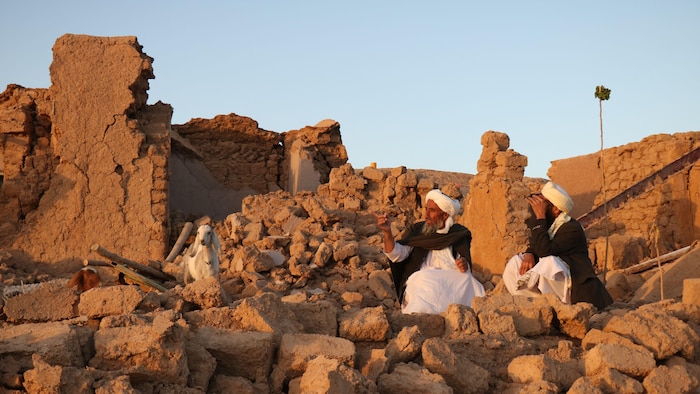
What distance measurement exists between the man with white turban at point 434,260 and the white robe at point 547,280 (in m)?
0.31

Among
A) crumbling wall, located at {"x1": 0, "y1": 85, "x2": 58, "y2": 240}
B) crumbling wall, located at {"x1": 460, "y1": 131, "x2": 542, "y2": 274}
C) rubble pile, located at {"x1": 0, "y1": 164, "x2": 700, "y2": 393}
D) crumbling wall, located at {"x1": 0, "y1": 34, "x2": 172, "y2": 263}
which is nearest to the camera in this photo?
rubble pile, located at {"x1": 0, "y1": 164, "x2": 700, "y2": 393}

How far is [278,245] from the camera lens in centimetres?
1068

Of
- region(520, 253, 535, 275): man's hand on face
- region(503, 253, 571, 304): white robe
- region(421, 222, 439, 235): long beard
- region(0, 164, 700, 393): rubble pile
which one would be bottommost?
region(0, 164, 700, 393): rubble pile

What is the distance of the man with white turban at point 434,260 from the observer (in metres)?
6.16

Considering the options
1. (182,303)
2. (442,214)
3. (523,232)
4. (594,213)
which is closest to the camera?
(182,303)

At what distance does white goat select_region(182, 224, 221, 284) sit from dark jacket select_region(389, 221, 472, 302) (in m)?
3.23

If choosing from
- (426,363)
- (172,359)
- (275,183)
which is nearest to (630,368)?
(426,363)

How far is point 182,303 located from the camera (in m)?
4.47

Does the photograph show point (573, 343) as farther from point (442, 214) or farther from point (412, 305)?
point (442, 214)

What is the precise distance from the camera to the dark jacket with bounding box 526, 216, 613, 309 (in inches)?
245

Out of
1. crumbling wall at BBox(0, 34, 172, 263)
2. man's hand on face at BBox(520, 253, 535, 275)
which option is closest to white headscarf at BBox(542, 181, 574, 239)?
man's hand on face at BBox(520, 253, 535, 275)

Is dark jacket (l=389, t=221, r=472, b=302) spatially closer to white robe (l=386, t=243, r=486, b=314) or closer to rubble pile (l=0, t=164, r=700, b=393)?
white robe (l=386, t=243, r=486, b=314)

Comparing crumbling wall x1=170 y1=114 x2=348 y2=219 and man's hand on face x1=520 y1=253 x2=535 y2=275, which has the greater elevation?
crumbling wall x1=170 y1=114 x2=348 y2=219

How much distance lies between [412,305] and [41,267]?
818 centimetres
